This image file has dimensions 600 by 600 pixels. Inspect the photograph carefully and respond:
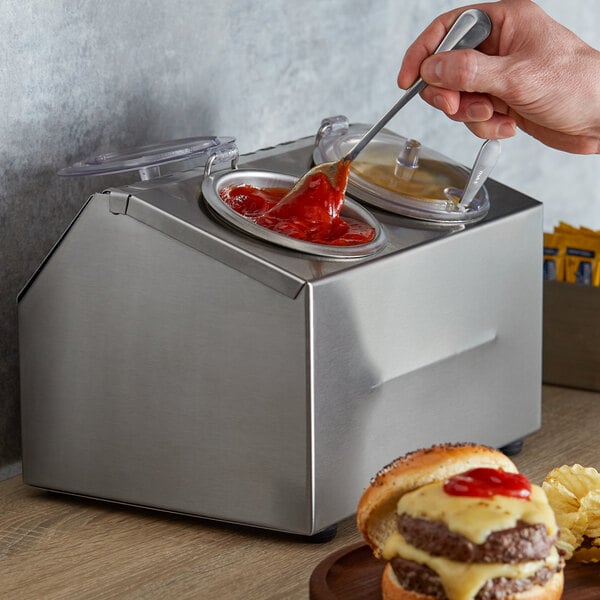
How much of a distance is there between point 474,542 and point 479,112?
0.69m

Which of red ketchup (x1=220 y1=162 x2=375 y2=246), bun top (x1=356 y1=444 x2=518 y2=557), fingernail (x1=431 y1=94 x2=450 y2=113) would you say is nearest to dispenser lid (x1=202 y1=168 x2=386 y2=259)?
red ketchup (x1=220 y1=162 x2=375 y2=246)

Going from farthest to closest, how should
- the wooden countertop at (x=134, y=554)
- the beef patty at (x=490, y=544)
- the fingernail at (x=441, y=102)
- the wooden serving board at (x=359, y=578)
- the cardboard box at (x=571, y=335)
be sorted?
the cardboard box at (x=571, y=335) → the fingernail at (x=441, y=102) → the wooden countertop at (x=134, y=554) → the wooden serving board at (x=359, y=578) → the beef patty at (x=490, y=544)

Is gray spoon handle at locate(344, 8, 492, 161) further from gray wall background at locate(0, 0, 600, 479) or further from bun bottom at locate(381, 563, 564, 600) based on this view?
bun bottom at locate(381, 563, 564, 600)

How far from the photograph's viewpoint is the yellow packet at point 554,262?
5.74ft

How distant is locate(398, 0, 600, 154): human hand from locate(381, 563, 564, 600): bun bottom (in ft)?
1.90

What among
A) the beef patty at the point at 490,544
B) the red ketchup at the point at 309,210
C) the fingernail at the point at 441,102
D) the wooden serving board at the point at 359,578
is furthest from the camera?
the fingernail at the point at 441,102

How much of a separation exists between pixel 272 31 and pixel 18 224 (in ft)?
1.67

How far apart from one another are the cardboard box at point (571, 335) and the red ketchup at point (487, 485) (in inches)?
33.0

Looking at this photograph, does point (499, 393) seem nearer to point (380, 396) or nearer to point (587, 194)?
point (380, 396)

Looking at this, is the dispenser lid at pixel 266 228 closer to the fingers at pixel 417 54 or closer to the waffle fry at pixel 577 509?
the fingers at pixel 417 54

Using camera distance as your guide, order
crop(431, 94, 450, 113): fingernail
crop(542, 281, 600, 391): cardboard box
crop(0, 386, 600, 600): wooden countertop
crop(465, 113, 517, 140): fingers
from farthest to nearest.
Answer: crop(542, 281, 600, 391): cardboard box
crop(465, 113, 517, 140): fingers
crop(431, 94, 450, 113): fingernail
crop(0, 386, 600, 600): wooden countertop

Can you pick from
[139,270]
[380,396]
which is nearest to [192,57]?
[139,270]

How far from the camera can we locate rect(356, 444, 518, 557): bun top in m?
0.95

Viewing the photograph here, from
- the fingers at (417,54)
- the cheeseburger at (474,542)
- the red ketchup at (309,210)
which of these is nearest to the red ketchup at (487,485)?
the cheeseburger at (474,542)
